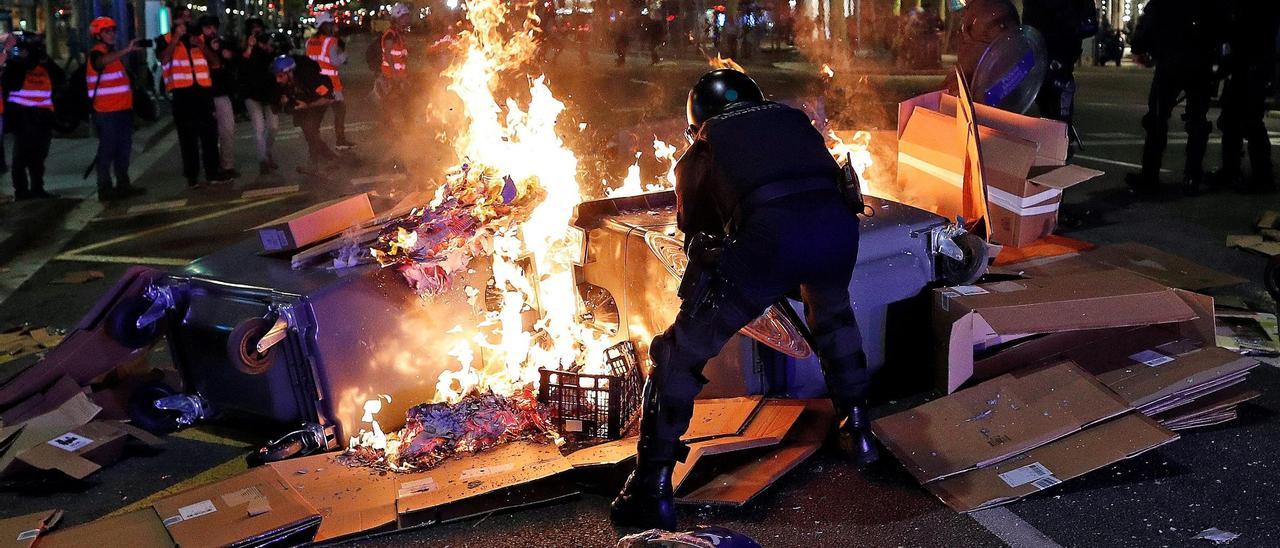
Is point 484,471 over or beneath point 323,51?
beneath

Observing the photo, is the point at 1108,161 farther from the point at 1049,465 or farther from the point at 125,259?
the point at 125,259

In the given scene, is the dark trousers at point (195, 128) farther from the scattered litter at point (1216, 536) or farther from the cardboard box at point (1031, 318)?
the scattered litter at point (1216, 536)

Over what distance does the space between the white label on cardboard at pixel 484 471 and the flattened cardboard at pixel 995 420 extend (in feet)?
5.03

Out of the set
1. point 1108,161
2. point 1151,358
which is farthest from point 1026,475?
point 1108,161

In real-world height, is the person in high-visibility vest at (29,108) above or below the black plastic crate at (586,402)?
above

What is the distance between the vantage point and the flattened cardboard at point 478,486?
4.30 m

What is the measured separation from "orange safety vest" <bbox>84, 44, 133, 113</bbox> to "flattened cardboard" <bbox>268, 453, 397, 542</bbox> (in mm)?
8595

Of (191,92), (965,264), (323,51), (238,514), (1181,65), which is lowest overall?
(238,514)

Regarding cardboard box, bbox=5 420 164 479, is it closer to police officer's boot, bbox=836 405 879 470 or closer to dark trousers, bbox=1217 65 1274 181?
police officer's boot, bbox=836 405 879 470

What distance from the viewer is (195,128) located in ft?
43.3

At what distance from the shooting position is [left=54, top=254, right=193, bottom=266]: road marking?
30.2 ft

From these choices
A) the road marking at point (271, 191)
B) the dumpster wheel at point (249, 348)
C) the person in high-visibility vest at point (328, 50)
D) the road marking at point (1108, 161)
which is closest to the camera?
the dumpster wheel at point (249, 348)

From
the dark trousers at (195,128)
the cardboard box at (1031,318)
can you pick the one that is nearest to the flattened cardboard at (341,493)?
the cardboard box at (1031,318)

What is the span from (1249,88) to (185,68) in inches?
426
